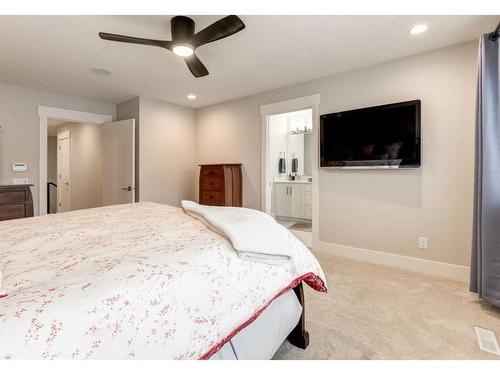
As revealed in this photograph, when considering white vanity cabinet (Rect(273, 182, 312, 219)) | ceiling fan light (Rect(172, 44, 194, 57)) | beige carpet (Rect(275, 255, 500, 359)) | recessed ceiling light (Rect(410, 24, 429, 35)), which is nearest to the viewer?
beige carpet (Rect(275, 255, 500, 359))

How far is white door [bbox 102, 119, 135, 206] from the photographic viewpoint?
4055 mm

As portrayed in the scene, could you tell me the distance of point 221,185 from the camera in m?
4.06

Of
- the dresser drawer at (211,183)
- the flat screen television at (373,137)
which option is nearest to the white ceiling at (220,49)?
the flat screen television at (373,137)

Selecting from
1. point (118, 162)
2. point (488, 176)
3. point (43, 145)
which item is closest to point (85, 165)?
point (43, 145)

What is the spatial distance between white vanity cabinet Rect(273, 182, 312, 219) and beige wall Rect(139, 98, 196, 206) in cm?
186

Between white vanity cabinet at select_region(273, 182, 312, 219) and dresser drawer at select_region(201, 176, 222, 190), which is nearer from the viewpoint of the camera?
dresser drawer at select_region(201, 176, 222, 190)

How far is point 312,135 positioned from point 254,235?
256 cm

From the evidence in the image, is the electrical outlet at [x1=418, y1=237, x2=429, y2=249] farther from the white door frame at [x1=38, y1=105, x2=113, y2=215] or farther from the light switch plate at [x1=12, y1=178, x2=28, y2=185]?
the light switch plate at [x1=12, y1=178, x2=28, y2=185]

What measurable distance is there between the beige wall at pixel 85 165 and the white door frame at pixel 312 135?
10.1 feet

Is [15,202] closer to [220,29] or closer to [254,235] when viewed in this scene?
[220,29]

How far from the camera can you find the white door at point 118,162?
13.3 feet

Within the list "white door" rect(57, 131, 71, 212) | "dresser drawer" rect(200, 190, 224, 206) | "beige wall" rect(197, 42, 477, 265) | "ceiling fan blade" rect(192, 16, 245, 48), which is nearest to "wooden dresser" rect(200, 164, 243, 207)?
"dresser drawer" rect(200, 190, 224, 206)
